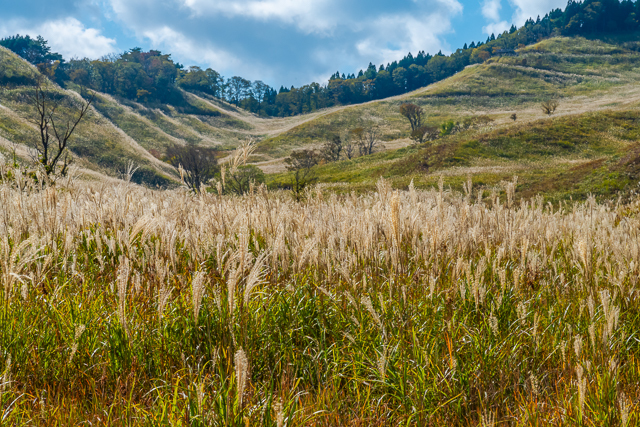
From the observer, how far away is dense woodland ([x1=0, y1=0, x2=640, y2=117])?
385ft

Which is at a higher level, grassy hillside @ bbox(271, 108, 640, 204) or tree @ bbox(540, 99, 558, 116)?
tree @ bbox(540, 99, 558, 116)

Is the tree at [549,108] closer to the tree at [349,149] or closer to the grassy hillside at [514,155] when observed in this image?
the grassy hillside at [514,155]

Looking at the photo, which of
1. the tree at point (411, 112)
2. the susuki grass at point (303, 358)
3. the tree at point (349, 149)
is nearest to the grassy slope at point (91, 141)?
the tree at point (349, 149)

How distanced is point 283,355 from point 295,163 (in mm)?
61327

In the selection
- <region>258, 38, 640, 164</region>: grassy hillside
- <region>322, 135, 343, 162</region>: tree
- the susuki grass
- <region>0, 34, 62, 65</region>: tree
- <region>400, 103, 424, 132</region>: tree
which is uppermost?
<region>0, 34, 62, 65</region>: tree

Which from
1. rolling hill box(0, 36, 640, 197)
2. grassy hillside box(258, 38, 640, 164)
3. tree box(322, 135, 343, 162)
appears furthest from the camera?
grassy hillside box(258, 38, 640, 164)

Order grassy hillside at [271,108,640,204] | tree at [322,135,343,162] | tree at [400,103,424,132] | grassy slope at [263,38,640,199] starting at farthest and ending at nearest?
tree at [400,103,424,132]
tree at [322,135,343,162]
grassy hillside at [271,108,640,204]
grassy slope at [263,38,640,199]

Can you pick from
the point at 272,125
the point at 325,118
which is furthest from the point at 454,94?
the point at 272,125

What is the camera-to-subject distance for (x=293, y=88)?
173 metres

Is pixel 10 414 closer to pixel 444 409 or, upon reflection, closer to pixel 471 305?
pixel 444 409

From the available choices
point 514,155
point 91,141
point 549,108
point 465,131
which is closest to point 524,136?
point 514,155

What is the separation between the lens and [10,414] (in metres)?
1.41

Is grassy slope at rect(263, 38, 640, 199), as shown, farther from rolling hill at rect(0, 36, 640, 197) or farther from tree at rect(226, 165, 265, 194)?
tree at rect(226, 165, 265, 194)

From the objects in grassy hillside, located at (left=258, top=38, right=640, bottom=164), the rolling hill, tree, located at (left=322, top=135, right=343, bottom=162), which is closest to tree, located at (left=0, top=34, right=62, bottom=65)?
the rolling hill
